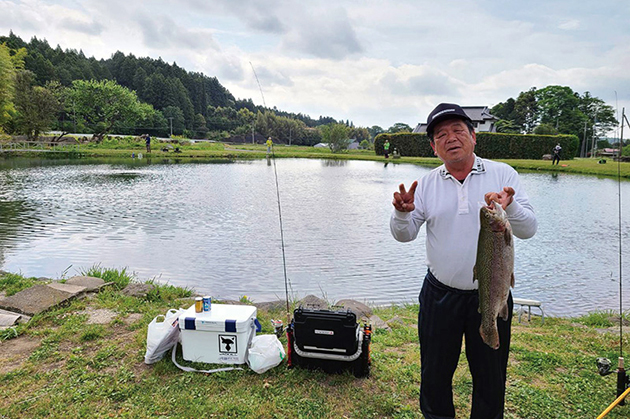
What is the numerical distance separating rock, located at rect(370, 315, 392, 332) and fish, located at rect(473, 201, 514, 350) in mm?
2798

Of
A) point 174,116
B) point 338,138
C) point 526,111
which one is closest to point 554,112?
point 526,111

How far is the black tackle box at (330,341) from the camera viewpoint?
3.58m

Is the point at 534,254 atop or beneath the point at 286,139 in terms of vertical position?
beneath

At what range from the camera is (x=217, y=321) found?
373cm

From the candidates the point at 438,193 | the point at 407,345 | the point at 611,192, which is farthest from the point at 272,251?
the point at 611,192

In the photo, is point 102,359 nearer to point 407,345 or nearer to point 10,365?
point 10,365

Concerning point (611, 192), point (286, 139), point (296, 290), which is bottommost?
point (296, 290)

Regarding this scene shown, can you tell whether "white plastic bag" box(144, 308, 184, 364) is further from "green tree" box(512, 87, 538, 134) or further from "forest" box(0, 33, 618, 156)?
"green tree" box(512, 87, 538, 134)

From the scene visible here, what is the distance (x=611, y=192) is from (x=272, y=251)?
770 inches

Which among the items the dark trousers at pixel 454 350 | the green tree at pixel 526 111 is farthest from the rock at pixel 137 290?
the green tree at pixel 526 111

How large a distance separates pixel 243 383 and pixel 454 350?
199cm

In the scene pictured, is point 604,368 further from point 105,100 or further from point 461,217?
point 105,100

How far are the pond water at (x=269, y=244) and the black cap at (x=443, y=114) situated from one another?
4.98 m

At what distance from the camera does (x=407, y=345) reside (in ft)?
14.7
